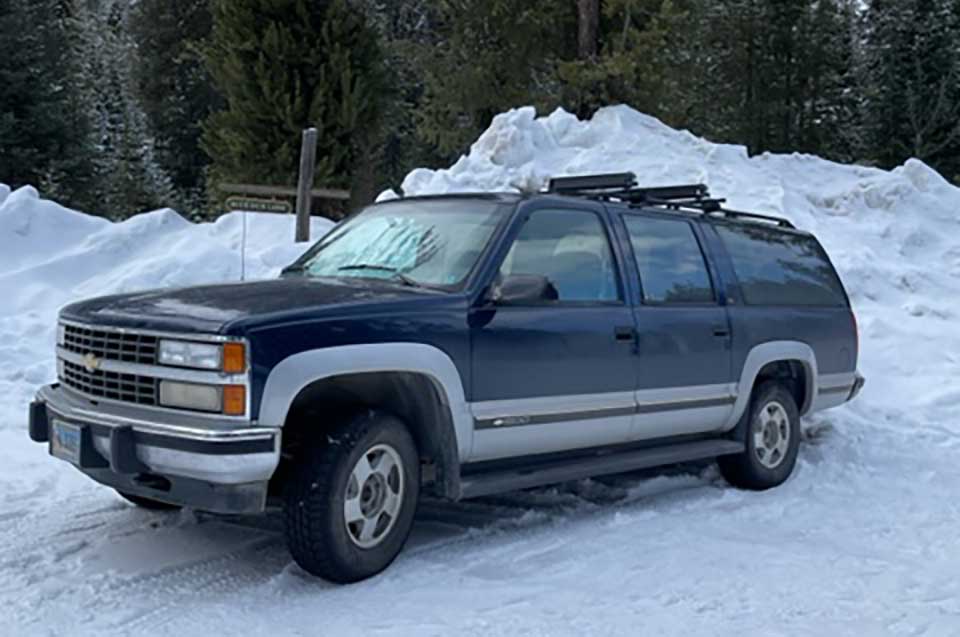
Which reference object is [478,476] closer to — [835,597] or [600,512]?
[600,512]

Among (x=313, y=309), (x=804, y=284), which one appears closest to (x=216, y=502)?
(x=313, y=309)

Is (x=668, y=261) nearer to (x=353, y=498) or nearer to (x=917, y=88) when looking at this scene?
(x=353, y=498)

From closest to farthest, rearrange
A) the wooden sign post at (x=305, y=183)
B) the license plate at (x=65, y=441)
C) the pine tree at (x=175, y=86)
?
1. the license plate at (x=65, y=441)
2. the wooden sign post at (x=305, y=183)
3. the pine tree at (x=175, y=86)

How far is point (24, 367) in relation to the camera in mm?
9031

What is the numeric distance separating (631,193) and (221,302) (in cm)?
305

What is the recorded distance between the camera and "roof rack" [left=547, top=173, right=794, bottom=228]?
6484 millimetres

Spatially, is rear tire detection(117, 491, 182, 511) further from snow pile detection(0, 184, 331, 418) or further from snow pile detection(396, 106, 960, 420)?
snow pile detection(396, 106, 960, 420)

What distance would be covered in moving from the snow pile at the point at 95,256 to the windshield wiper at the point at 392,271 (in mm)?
5300

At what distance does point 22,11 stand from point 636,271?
23.9 metres

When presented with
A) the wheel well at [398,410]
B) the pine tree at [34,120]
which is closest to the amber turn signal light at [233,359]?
the wheel well at [398,410]

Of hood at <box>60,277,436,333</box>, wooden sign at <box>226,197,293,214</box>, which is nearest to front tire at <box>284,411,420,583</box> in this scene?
hood at <box>60,277,436,333</box>

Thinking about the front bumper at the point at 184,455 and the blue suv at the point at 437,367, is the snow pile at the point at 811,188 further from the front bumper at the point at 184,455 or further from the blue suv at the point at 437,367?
the front bumper at the point at 184,455

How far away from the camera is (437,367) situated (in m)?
4.74

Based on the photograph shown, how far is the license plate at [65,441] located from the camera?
446 centimetres
